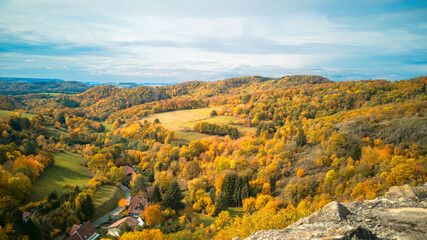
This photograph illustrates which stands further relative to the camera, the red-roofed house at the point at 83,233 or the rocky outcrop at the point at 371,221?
the red-roofed house at the point at 83,233

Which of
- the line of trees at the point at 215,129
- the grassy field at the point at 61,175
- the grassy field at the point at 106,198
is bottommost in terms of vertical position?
the grassy field at the point at 106,198

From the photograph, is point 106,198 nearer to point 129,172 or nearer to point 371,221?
point 129,172

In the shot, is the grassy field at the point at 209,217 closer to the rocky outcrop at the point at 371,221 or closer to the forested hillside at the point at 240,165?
the forested hillside at the point at 240,165

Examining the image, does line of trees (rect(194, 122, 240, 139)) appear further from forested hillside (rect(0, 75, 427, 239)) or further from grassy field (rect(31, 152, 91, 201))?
grassy field (rect(31, 152, 91, 201))

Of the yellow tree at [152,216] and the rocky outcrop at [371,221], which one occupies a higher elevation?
the rocky outcrop at [371,221]

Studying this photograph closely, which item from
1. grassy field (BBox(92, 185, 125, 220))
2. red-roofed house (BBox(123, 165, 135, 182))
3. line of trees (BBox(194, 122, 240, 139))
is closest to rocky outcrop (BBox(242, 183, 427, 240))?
grassy field (BBox(92, 185, 125, 220))

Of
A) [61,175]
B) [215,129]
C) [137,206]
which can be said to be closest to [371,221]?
[137,206]

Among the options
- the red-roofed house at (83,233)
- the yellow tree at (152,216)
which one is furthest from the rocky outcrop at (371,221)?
the red-roofed house at (83,233)
